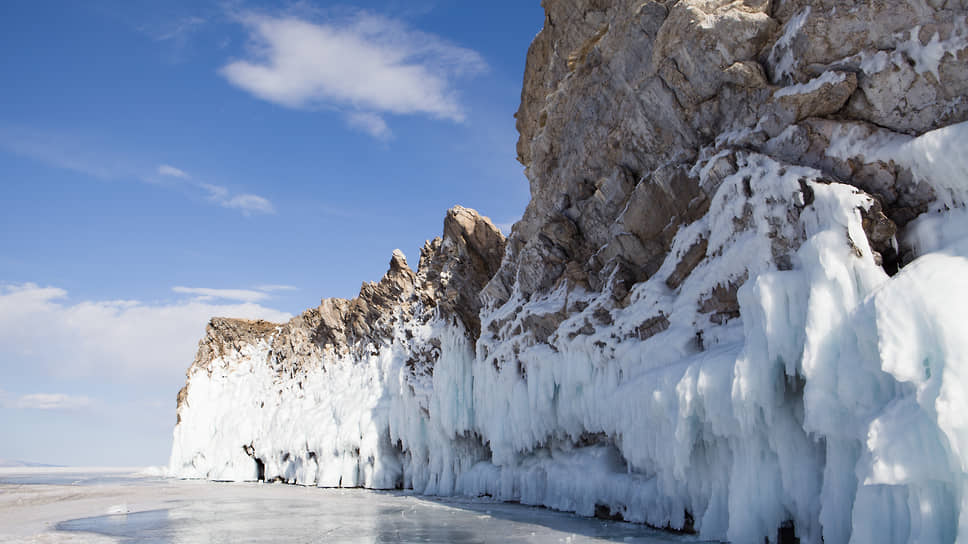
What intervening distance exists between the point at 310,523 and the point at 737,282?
1229 centimetres

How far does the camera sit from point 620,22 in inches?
714

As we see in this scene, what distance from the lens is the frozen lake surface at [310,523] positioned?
1368 cm

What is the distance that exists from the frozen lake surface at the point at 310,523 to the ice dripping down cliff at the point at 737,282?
1.77 meters

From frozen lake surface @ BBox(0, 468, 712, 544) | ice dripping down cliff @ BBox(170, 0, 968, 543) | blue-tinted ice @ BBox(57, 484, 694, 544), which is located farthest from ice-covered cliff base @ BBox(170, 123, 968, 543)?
frozen lake surface @ BBox(0, 468, 712, 544)

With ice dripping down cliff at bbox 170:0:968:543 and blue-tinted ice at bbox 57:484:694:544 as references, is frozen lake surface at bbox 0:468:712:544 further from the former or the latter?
ice dripping down cliff at bbox 170:0:968:543

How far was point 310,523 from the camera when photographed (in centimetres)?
1700

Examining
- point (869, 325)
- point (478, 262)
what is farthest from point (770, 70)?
point (478, 262)

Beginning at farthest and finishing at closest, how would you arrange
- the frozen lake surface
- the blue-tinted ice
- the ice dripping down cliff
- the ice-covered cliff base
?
the frozen lake surface → the blue-tinted ice → the ice dripping down cliff → the ice-covered cliff base

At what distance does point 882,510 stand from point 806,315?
3128 millimetres

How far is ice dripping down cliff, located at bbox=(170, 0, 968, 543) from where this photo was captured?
26.1ft

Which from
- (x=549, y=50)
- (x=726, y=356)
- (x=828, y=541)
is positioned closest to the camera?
(x=828, y=541)

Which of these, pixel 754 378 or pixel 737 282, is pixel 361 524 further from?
pixel 737 282

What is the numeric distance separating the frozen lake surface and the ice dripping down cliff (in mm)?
1766

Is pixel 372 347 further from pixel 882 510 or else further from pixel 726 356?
pixel 882 510
